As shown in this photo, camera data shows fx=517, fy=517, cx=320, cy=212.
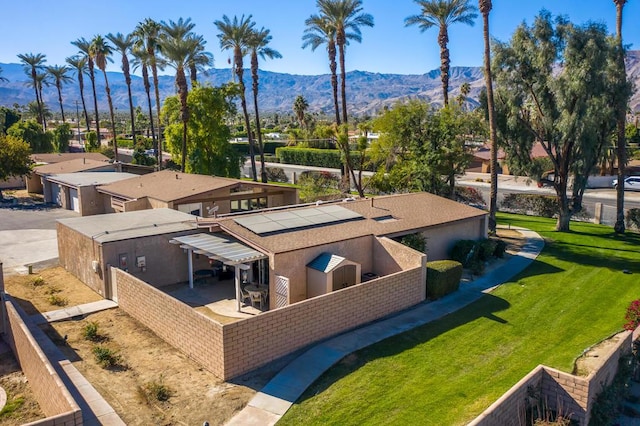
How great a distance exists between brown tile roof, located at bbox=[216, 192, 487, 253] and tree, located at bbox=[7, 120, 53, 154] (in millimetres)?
56274

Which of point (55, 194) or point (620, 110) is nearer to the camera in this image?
point (620, 110)

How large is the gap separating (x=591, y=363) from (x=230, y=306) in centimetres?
1252

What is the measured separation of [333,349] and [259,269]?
5.66 meters

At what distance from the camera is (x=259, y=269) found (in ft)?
67.7

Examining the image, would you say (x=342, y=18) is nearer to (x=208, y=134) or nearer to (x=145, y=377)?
(x=208, y=134)

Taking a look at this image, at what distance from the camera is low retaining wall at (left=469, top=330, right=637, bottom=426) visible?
12031 mm

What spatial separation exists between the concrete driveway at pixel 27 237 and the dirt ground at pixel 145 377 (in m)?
7.50

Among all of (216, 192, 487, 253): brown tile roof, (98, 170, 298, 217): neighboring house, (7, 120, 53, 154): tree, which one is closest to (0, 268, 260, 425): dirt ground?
(216, 192, 487, 253): brown tile roof

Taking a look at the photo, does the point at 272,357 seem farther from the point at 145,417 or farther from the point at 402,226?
the point at 402,226

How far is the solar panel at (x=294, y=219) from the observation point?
21.2 metres

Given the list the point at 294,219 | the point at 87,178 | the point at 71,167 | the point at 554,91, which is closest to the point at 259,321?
the point at 294,219

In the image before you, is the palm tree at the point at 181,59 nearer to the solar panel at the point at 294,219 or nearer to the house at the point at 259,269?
the house at the point at 259,269

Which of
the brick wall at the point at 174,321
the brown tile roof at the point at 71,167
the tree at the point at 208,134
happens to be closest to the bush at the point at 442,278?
the brick wall at the point at 174,321

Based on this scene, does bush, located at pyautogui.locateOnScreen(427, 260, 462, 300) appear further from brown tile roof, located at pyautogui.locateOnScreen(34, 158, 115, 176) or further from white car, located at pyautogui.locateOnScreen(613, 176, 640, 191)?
white car, located at pyautogui.locateOnScreen(613, 176, 640, 191)
